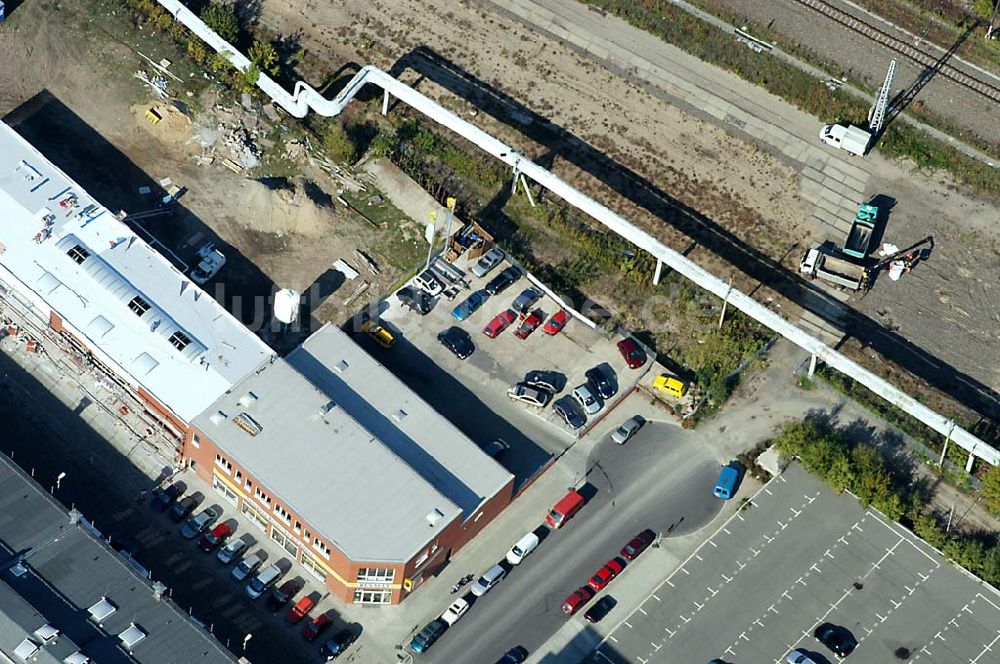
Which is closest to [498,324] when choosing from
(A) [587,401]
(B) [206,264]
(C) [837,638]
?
(A) [587,401]

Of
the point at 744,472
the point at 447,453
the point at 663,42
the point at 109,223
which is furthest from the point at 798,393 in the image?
the point at 109,223

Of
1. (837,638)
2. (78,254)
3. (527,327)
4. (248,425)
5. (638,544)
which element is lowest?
(248,425)

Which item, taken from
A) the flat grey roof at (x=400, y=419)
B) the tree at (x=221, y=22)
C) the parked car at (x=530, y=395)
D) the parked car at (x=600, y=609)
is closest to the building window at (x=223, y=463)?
the flat grey roof at (x=400, y=419)

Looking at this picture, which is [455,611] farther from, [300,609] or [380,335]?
[380,335]

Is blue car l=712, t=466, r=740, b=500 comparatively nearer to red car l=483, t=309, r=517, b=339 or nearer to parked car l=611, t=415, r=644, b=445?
parked car l=611, t=415, r=644, b=445

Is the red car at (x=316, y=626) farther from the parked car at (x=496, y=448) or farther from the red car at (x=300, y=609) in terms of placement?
the parked car at (x=496, y=448)

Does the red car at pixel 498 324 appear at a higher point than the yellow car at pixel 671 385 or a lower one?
lower

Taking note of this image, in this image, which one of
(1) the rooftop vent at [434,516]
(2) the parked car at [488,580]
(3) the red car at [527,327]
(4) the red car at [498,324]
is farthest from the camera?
(3) the red car at [527,327]

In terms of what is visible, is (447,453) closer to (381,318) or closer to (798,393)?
(381,318)
